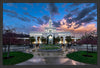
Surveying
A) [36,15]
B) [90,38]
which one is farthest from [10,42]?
[90,38]

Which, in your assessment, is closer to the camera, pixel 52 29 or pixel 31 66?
pixel 31 66

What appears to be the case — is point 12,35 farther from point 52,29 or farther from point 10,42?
point 52,29

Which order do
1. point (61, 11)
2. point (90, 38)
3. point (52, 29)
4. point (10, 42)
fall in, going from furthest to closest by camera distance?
point (52, 29), point (61, 11), point (90, 38), point (10, 42)

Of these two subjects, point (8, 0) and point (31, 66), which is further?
point (31, 66)

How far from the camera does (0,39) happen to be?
564 centimetres

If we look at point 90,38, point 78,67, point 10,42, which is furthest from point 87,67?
point 10,42

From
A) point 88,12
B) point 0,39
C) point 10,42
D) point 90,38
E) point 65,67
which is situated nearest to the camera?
point 0,39

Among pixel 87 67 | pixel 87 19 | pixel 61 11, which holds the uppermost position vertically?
pixel 61 11

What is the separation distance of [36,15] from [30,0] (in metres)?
6.48

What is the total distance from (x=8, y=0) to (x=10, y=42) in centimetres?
473

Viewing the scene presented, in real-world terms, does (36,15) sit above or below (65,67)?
above

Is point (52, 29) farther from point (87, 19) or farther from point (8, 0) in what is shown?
point (8, 0)

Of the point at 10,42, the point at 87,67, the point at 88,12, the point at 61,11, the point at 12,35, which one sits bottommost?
the point at 87,67

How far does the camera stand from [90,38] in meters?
9.67
